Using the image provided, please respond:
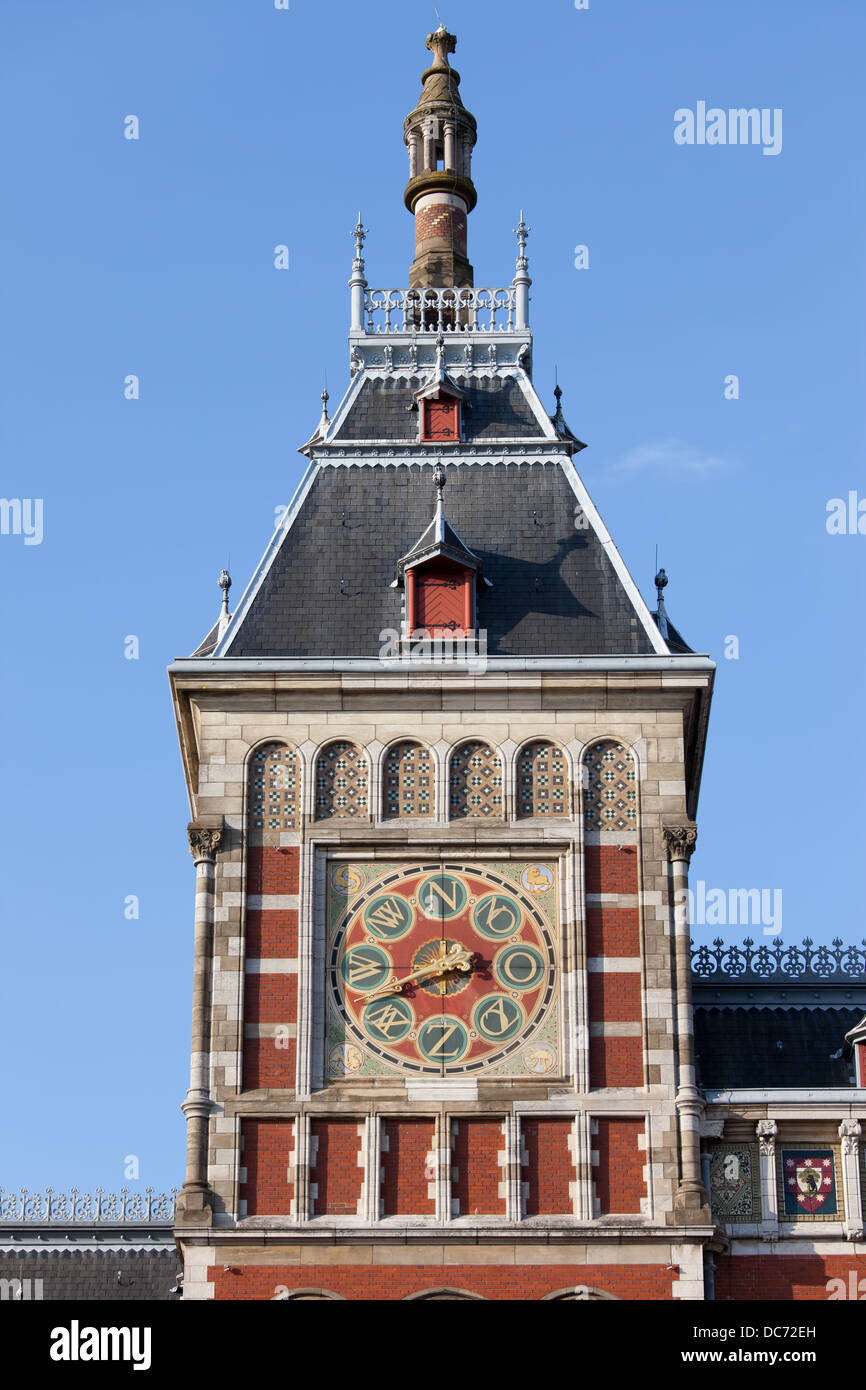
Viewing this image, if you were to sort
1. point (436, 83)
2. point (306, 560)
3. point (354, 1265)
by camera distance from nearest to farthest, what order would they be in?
point (354, 1265) → point (306, 560) → point (436, 83)

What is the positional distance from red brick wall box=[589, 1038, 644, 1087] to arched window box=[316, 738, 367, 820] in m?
5.03

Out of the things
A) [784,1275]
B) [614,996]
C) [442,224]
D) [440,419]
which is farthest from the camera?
[442,224]

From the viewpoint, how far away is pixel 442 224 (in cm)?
4781

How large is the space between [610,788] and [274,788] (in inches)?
203

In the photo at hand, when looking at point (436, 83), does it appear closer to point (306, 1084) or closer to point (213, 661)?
point (213, 661)

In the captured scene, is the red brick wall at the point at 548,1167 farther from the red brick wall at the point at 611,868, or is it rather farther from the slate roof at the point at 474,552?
the slate roof at the point at 474,552

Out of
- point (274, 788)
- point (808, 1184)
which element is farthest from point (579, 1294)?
point (274, 788)

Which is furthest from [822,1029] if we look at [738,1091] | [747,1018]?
[738,1091]

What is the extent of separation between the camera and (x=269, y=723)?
37344mm

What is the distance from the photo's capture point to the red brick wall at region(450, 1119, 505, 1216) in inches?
1352

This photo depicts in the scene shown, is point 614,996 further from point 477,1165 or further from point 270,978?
point 270,978

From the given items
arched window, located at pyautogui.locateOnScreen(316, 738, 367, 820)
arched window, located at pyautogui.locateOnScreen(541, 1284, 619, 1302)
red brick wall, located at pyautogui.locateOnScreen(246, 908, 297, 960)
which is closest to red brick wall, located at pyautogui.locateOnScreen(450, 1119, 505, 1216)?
arched window, located at pyautogui.locateOnScreen(541, 1284, 619, 1302)

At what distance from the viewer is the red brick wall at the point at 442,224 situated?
157ft

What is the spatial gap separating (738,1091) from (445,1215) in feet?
15.7
